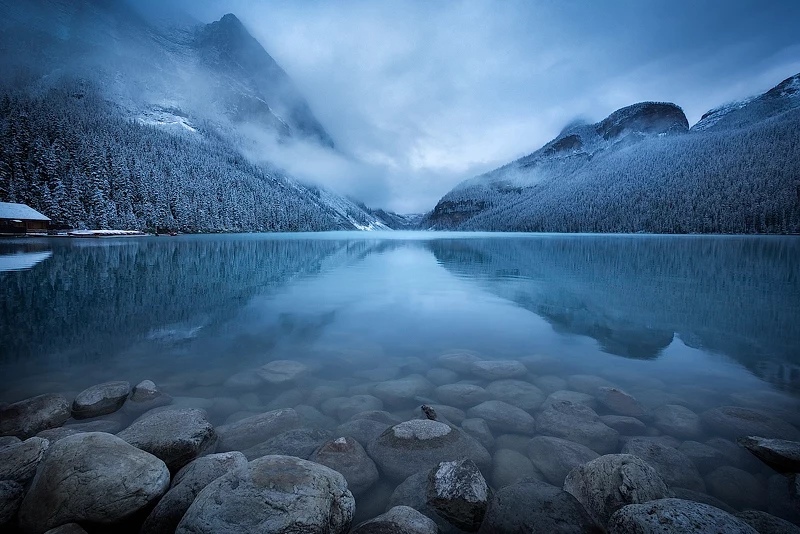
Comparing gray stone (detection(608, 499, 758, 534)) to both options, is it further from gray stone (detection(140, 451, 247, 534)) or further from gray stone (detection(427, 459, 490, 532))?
gray stone (detection(140, 451, 247, 534))

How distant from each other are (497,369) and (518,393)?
1.35 metres

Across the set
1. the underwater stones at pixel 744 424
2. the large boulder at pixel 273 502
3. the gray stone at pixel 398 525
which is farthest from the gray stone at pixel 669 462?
the large boulder at pixel 273 502

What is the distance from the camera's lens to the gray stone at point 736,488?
15.9ft

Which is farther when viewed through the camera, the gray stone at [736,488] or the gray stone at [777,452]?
the gray stone at [777,452]

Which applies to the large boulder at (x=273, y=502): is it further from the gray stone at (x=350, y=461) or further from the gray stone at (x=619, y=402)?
the gray stone at (x=619, y=402)

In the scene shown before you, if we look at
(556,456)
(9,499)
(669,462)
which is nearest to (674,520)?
(556,456)

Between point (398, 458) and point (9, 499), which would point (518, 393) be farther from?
point (9, 499)

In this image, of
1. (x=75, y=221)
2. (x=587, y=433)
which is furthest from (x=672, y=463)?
(x=75, y=221)

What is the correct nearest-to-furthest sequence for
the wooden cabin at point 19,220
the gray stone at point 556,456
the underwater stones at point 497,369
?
the gray stone at point 556,456
the underwater stones at point 497,369
the wooden cabin at point 19,220

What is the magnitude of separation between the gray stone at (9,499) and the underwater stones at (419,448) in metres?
4.30

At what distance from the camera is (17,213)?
64.3 meters

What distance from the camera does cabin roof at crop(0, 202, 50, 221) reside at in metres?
62.7

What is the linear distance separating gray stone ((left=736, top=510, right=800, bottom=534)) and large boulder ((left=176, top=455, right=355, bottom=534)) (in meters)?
4.60

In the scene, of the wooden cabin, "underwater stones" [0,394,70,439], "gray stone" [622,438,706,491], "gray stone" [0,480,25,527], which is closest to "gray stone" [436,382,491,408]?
"gray stone" [622,438,706,491]
